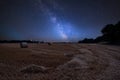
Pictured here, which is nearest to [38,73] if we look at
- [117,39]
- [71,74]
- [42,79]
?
[42,79]

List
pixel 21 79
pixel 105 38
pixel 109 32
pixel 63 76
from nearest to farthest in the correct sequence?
1. pixel 21 79
2. pixel 63 76
3. pixel 109 32
4. pixel 105 38

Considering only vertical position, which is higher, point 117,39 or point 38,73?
point 117,39

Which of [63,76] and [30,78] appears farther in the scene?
[63,76]

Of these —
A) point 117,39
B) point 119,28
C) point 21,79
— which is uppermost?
point 119,28

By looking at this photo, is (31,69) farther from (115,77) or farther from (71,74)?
(115,77)

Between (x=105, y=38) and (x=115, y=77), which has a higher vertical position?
(x=105, y=38)

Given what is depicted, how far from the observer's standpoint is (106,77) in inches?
557

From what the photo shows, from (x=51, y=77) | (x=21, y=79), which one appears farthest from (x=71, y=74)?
(x=21, y=79)

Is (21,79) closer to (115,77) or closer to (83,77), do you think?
(83,77)

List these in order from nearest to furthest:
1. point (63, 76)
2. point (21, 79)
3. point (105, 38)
Answer: point (21, 79) < point (63, 76) < point (105, 38)

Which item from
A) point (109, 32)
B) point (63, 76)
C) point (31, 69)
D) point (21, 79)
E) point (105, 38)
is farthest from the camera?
point (105, 38)

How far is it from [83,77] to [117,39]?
73.2 m

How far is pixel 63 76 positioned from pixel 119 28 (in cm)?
7395

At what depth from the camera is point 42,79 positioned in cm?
1341
